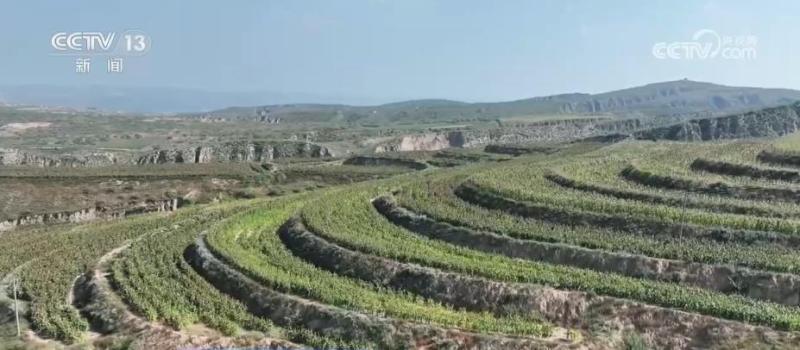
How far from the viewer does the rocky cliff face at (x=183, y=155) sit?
5059 inches

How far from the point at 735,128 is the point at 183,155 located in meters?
115

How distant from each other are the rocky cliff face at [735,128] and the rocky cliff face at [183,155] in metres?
73.3

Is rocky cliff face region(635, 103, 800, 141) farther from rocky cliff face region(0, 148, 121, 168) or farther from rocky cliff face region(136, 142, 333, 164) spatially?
rocky cliff face region(0, 148, 121, 168)

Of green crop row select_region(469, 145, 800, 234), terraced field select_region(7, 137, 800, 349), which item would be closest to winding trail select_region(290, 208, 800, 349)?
terraced field select_region(7, 137, 800, 349)

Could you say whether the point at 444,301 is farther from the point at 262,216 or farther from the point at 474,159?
the point at 474,159

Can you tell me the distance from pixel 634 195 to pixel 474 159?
75237 millimetres

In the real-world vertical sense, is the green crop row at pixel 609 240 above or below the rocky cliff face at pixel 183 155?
above

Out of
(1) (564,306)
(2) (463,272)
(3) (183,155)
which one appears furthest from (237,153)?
(1) (564,306)

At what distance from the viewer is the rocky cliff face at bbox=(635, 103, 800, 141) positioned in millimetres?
150750

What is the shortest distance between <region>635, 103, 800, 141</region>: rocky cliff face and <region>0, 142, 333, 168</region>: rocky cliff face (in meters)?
73.3

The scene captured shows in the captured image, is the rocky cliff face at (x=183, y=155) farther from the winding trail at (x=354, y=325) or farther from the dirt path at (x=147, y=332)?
the winding trail at (x=354, y=325)

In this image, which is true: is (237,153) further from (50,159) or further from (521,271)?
(521,271)

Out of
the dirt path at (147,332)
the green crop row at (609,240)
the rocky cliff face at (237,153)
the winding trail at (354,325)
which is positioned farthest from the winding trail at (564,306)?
the rocky cliff face at (237,153)

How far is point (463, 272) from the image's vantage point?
36000mm
